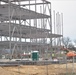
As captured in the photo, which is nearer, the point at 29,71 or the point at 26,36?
the point at 29,71

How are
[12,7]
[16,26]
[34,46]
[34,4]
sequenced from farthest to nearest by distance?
[34,46]
[34,4]
[16,26]
[12,7]

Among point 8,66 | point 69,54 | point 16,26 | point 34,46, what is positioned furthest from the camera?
point 34,46

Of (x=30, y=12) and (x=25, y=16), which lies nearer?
(x=30, y=12)

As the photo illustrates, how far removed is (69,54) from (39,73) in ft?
60.2

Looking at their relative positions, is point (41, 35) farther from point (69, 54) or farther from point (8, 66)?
point (8, 66)

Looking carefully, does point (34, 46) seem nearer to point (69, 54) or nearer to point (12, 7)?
point (69, 54)

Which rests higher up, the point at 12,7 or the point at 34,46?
the point at 12,7

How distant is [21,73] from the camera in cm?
2370

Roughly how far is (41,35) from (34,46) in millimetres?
2459

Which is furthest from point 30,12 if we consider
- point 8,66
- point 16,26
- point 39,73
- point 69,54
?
point 39,73

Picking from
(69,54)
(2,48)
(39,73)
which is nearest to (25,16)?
(2,48)

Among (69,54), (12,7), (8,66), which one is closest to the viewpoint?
(8,66)

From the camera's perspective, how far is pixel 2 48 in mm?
46344

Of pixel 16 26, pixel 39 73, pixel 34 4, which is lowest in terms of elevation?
pixel 39 73
